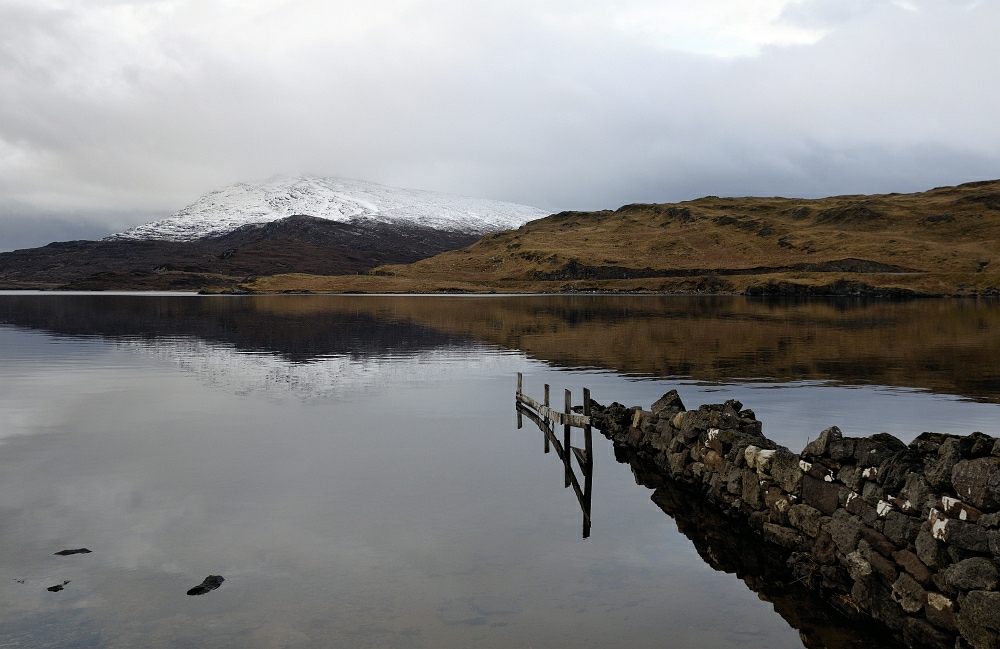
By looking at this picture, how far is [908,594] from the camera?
12.8 meters

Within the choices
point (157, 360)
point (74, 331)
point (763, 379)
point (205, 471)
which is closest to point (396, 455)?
point (205, 471)

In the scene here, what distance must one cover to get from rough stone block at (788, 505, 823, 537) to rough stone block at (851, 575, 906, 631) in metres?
1.93

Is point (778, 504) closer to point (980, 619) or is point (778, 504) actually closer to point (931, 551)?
point (931, 551)

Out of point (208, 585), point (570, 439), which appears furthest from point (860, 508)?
point (208, 585)

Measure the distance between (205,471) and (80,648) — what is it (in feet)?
36.1

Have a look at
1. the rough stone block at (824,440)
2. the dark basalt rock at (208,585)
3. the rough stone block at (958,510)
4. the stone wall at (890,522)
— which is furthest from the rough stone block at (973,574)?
the dark basalt rock at (208,585)

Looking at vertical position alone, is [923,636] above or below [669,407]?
below

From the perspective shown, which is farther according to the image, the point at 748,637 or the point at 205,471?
the point at 205,471

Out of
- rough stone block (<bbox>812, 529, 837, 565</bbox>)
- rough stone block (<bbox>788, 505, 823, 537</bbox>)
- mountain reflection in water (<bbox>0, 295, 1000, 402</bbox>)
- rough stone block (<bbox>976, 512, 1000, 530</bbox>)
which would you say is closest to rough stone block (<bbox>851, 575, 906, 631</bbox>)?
rough stone block (<bbox>812, 529, 837, 565</bbox>)

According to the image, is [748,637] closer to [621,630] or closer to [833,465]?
[621,630]

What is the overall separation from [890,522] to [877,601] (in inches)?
52.7

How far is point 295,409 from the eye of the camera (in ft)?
109

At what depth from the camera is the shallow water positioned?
43.9 ft

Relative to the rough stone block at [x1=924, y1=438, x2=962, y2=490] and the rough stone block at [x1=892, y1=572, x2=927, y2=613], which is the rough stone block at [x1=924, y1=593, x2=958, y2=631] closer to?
the rough stone block at [x1=892, y1=572, x2=927, y2=613]
